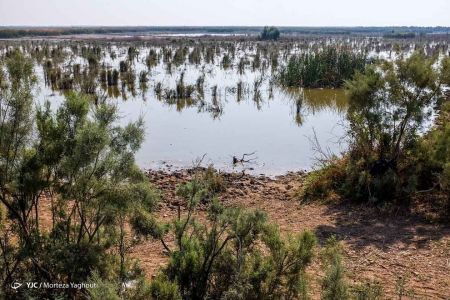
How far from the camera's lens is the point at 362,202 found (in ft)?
27.0

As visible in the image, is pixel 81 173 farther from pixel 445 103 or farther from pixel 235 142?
pixel 235 142

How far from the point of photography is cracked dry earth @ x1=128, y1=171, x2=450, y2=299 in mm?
5648

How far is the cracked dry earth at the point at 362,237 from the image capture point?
565cm

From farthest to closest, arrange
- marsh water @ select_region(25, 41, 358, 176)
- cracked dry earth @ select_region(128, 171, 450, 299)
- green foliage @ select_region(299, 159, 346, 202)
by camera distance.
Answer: marsh water @ select_region(25, 41, 358, 176), green foliage @ select_region(299, 159, 346, 202), cracked dry earth @ select_region(128, 171, 450, 299)

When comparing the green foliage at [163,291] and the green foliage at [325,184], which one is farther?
the green foliage at [325,184]

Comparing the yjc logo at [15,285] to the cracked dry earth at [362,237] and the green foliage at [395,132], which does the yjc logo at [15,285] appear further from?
the green foliage at [395,132]

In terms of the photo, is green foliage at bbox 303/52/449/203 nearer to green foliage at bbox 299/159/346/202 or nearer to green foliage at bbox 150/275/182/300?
green foliage at bbox 299/159/346/202

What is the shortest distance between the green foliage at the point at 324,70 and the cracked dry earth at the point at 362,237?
1096cm

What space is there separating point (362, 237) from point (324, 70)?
46.2 feet

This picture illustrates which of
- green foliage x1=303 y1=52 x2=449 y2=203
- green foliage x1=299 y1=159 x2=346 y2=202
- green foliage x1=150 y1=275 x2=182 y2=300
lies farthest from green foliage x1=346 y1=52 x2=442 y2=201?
green foliage x1=150 y1=275 x2=182 y2=300

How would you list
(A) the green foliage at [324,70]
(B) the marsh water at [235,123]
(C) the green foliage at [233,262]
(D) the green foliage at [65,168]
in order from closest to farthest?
(D) the green foliage at [65,168] < (C) the green foliage at [233,262] < (B) the marsh water at [235,123] < (A) the green foliage at [324,70]

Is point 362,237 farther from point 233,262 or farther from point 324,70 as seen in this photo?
point 324,70

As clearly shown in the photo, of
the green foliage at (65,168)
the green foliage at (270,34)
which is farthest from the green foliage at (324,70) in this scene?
the green foliage at (270,34)

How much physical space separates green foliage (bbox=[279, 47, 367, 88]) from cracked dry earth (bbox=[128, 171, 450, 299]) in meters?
11.0
